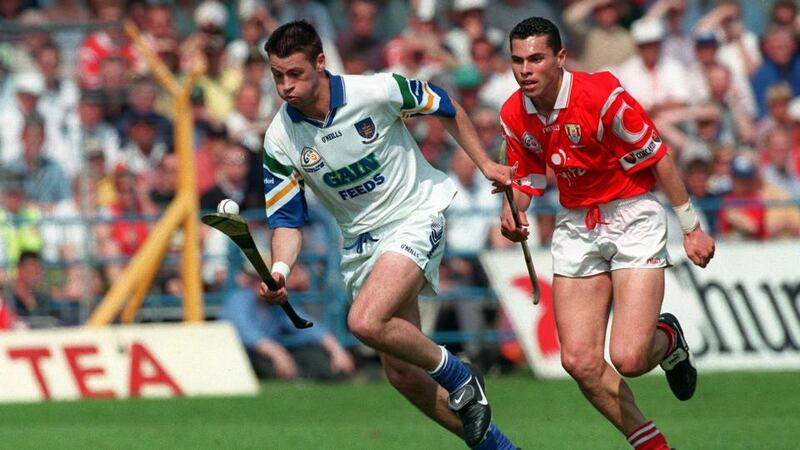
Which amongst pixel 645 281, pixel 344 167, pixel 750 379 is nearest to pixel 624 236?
pixel 645 281

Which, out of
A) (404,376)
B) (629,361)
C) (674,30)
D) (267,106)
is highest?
(267,106)

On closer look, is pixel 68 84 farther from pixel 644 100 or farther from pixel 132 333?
pixel 644 100

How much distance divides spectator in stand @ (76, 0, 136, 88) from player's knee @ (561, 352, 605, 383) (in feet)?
25.8

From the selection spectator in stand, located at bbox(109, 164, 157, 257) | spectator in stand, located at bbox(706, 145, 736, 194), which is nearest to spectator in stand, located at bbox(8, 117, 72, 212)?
spectator in stand, located at bbox(109, 164, 157, 257)

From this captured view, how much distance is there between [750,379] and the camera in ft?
47.9

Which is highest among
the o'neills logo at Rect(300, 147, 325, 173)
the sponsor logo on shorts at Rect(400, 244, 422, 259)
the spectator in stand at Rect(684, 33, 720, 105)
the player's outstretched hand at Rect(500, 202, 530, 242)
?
the o'neills logo at Rect(300, 147, 325, 173)

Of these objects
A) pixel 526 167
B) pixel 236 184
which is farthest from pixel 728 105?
pixel 526 167

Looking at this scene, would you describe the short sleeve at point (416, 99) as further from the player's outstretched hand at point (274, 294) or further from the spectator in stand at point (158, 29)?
the spectator in stand at point (158, 29)

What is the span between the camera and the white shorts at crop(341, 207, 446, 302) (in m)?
8.80

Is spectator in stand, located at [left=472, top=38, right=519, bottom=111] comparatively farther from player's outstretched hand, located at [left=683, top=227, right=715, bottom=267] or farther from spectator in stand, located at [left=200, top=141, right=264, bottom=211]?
player's outstretched hand, located at [left=683, top=227, right=715, bottom=267]

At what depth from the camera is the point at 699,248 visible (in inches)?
335

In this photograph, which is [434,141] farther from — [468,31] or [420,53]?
[468,31]

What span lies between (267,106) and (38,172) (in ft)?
9.82

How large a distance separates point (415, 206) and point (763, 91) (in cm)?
1019
